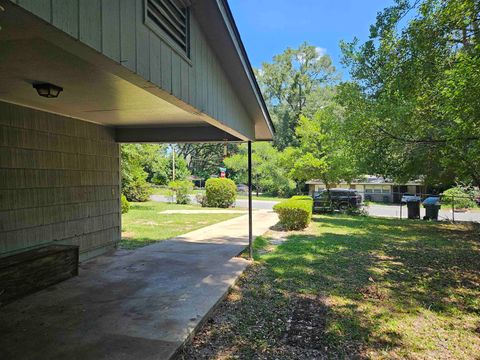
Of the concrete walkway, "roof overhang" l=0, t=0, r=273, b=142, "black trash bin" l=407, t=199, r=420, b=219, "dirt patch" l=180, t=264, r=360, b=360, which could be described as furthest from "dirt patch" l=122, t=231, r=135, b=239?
"black trash bin" l=407, t=199, r=420, b=219

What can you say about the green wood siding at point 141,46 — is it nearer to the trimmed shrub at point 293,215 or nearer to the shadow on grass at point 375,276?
the shadow on grass at point 375,276

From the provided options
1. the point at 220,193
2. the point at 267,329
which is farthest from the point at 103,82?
the point at 220,193

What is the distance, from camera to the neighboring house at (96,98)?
2.14 metres

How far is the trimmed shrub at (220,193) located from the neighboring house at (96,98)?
12524mm

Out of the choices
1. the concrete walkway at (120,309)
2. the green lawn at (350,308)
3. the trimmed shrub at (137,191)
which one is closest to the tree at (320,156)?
the green lawn at (350,308)

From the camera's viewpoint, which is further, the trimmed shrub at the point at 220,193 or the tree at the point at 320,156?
the trimmed shrub at the point at 220,193

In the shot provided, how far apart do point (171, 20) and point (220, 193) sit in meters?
17.1

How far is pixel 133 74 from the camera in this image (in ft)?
8.16

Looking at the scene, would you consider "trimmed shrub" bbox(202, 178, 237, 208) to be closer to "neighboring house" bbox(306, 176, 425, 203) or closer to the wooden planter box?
the wooden planter box

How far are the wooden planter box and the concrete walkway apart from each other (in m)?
0.14

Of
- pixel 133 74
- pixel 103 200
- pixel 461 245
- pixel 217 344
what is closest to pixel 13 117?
pixel 103 200

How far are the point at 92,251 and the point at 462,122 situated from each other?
749cm

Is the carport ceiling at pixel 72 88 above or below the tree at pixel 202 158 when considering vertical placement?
below

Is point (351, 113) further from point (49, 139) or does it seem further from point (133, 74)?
point (133, 74)
